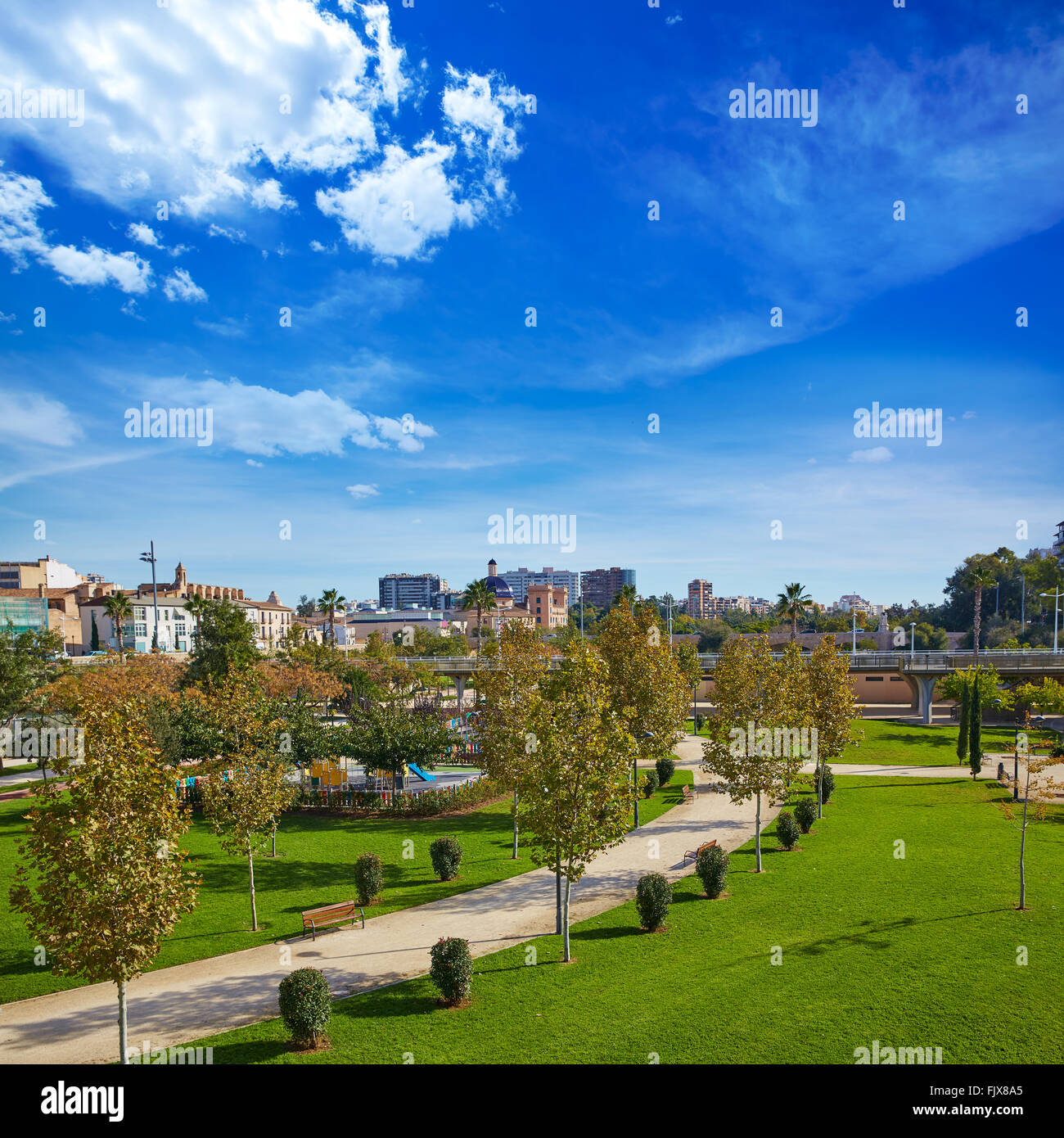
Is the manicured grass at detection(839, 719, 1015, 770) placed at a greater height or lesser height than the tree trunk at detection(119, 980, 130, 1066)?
Result: lesser

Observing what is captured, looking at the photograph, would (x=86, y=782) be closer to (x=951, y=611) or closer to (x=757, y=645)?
(x=757, y=645)

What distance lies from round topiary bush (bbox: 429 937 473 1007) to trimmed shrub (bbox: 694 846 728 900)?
27.5ft

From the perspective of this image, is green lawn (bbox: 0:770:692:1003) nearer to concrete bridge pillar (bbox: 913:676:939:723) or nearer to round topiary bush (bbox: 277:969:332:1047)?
round topiary bush (bbox: 277:969:332:1047)

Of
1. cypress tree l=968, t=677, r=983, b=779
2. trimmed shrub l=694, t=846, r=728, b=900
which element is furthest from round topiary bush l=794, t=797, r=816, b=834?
cypress tree l=968, t=677, r=983, b=779

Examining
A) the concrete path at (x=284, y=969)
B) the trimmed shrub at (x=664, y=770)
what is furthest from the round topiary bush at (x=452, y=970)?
the trimmed shrub at (x=664, y=770)

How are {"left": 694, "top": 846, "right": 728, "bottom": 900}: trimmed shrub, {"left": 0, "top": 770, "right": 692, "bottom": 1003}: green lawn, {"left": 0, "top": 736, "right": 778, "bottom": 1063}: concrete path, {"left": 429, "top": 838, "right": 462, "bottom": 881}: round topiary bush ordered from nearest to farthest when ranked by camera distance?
1. {"left": 0, "top": 736, "right": 778, "bottom": 1063}: concrete path
2. {"left": 0, "top": 770, "right": 692, "bottom": 1003}: green lawn
3. {"left": 694, "top": 846, "right": 728, "bottom": 900}: trimmed shrub
4. {"left": 429, "top": 838, "right": 462, "bottom": 881}: round topiary bush

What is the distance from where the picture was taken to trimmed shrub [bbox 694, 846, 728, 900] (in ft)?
63.0

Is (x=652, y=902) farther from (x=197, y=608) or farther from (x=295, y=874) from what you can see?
(x=197, y=608)

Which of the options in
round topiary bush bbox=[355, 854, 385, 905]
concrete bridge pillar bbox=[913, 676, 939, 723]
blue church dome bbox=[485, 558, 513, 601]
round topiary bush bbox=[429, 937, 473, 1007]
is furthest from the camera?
blue church dome bbox=[485, 558, 513, 601]

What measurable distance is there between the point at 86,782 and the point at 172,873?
2.04 m

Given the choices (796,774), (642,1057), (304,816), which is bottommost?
(304,816)

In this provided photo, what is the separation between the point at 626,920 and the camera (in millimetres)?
17906
